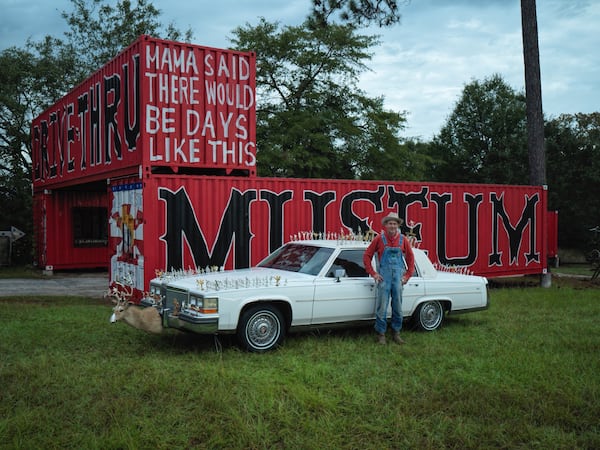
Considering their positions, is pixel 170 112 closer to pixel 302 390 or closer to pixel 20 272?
pixel 302 390

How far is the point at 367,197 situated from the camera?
13391mm

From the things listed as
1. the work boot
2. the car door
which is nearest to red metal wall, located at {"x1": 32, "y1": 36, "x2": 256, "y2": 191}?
the car door

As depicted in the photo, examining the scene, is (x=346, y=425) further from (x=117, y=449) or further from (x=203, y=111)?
Result: (x=203, y=111)

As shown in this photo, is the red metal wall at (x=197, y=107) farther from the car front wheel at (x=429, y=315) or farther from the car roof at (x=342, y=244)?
the car front wheel at (x=429, y=315)

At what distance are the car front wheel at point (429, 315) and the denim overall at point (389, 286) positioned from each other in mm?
839

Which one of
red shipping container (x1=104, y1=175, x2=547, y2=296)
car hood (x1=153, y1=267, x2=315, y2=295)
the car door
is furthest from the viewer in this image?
red shipping container (x1=104, y1=175, x2=547, y2=296)

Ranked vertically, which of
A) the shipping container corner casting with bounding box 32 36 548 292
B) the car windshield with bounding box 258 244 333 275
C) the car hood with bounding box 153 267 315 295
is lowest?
the car hood with bounding box 153 267 315 295

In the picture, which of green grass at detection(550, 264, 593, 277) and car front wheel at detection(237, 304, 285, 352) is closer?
car front wheel at detection(237, 304, 285, 352)

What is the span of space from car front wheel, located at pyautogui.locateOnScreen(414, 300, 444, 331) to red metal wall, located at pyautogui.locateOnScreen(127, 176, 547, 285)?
3323mm

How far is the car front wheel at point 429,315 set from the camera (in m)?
8.70

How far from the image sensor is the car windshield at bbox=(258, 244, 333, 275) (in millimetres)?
8008

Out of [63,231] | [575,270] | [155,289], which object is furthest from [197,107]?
[575,270]

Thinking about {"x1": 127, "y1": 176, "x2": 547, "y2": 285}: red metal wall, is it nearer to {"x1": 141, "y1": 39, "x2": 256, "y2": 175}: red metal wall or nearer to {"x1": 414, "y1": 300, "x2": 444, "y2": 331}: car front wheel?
{"x1": 141, "y1": 39, "x2": 256, "y2": 175}: red metal wall

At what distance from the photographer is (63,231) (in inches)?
747
